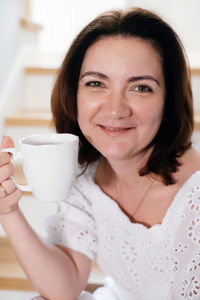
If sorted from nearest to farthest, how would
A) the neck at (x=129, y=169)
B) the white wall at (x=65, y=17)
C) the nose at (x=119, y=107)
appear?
the nose at (x=119, y=107) < the neck at (x=129, y=169) < the white wall at (x=65, y=17)

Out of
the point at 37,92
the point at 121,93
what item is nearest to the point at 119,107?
the point at 121,93

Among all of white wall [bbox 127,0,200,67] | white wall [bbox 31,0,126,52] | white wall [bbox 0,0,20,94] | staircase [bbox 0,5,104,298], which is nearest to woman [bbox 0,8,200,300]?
staircase [bbox 0,5,104,298]

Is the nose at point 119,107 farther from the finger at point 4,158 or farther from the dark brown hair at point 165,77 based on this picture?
the finger at point 4,158

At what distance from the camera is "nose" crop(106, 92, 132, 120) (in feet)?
3.03

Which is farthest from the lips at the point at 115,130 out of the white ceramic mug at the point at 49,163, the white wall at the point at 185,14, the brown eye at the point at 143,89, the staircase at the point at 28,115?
the white wall at the point at 185,14

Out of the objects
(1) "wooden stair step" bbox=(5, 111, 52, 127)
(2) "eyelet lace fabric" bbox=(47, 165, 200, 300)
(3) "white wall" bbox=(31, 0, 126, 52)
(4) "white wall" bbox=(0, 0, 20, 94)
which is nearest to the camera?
(2) "eyelet lace fabric" bbox=(47, 165, 200, 300)

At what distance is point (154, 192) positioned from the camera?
1.14 m

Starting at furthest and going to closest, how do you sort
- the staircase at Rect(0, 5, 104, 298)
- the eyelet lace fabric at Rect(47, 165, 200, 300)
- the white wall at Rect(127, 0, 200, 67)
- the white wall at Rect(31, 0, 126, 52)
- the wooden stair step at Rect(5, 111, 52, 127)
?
the white wall at Rect(31, 0, 126, 52)
the white wall at Rect(127, 0, 200, 67)
the wooden stair step at Rect(5, 111, 52, 127)
the staircase at Rect(0, 5, 104, 298)
the eyelet lace fabric at Rect(47, 165, 200, 300)

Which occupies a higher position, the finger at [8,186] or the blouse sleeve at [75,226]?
the finger at [8,186]

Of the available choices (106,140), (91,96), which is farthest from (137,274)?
(91,96)

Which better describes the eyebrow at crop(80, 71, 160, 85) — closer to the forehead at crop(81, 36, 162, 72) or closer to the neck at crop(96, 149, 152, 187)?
the forehead at crop(81, 36, 162, 72)

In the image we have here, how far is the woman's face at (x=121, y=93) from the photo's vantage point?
36.5 inches

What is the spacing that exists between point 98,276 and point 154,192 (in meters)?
0.44

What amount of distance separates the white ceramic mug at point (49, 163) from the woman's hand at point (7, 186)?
0.02 metres
